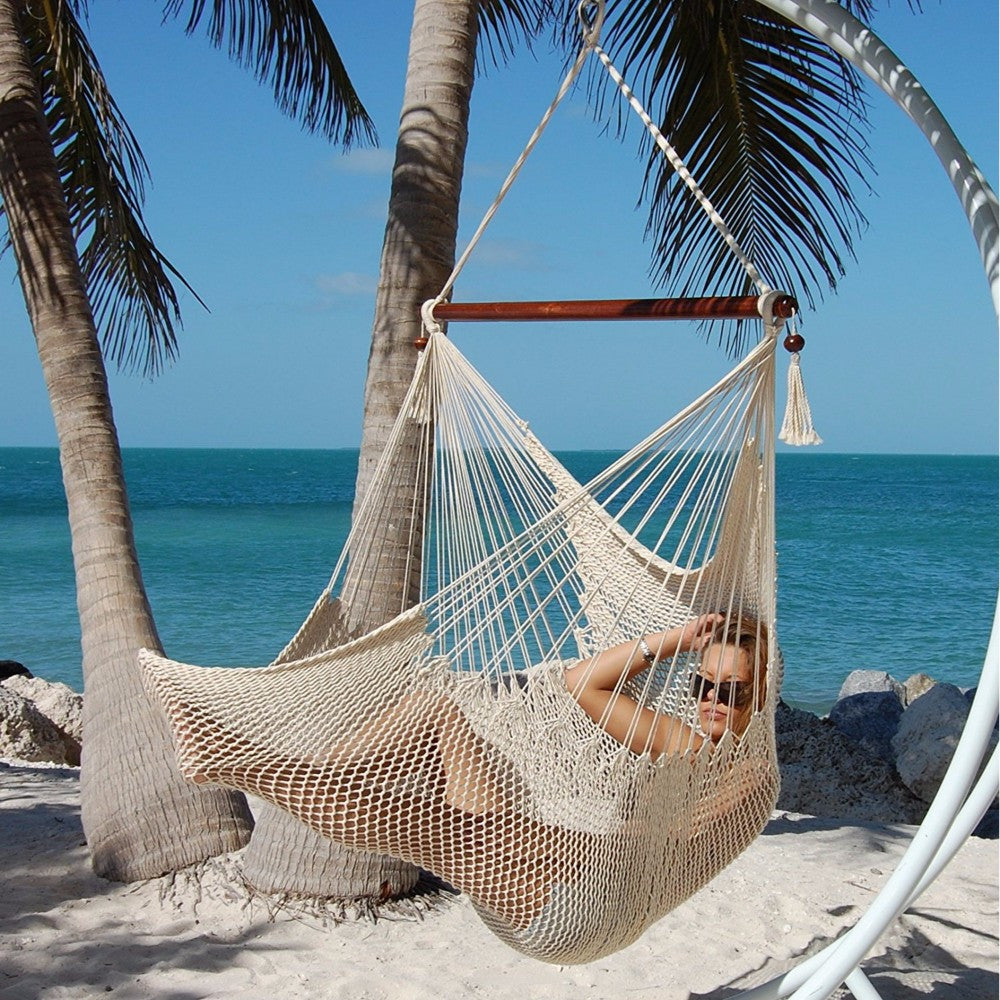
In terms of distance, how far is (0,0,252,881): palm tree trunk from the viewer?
217 cm

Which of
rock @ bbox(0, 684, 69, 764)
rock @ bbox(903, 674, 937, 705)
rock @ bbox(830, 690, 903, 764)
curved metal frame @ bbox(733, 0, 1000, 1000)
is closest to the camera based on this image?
curved metal frame @ bbox(733, 0, 1000, 1000)

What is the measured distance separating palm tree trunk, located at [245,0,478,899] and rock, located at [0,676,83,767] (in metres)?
1.95

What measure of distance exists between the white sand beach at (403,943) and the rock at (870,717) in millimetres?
2197

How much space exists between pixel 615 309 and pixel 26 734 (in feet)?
8.95

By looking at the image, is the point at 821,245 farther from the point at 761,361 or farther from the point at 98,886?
the point at 98,886

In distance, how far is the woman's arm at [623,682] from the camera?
5.16ft

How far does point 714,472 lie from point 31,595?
10.7m

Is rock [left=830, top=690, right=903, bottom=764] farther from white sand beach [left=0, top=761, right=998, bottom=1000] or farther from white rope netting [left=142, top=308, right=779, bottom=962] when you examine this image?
white rope netting [left=142, top=308, right=779, bottom=962]

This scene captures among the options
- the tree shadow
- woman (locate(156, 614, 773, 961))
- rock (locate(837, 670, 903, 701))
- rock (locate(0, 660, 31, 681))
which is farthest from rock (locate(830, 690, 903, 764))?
rock (locate(0, 660, 31, 681))

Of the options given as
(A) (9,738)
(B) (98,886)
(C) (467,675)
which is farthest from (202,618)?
(C) (467,675)

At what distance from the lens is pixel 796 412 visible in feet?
5.30

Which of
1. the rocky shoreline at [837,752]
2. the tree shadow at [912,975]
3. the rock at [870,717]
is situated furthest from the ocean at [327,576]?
the tree shadow at [912,975]

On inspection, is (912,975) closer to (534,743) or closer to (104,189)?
(534,743)

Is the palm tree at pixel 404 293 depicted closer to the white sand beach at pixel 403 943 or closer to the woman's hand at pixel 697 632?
the white sand beach at pixel 403 943
